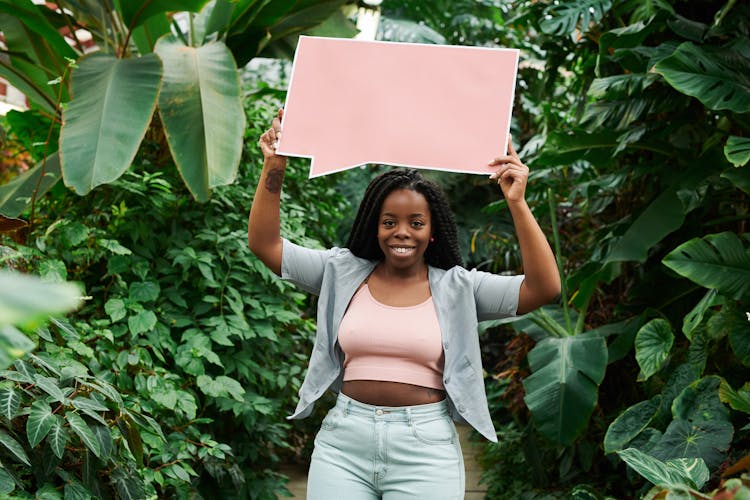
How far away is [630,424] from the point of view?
3566mm

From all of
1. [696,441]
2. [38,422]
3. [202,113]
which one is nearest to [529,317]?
[696,441]

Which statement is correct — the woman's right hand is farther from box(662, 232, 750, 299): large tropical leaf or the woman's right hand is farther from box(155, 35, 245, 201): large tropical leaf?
box(662, 232, 750, 299): large tropical leaf

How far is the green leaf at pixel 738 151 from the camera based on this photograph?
3.11 m

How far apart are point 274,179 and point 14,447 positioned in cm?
98

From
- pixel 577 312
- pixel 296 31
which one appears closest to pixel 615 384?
pixel 577 312

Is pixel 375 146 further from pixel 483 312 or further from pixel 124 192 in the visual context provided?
pixel 124 192

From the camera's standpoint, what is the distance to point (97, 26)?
15.0 ft

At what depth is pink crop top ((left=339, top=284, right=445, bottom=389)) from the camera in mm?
2314

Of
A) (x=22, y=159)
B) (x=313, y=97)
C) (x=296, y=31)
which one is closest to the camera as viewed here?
(x=313, y=97)

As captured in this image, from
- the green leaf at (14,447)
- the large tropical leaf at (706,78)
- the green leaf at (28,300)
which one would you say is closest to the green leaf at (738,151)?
the large tropical leaf at (706,78)

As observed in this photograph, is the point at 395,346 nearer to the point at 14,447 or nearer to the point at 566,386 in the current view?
the point at 14,447

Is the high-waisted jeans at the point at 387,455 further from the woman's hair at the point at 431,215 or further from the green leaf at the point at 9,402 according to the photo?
the green leaf at the point at 9,402

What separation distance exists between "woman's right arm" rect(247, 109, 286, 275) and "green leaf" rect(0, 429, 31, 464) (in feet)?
2.64

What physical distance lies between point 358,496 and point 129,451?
0.84 meters
